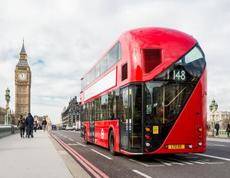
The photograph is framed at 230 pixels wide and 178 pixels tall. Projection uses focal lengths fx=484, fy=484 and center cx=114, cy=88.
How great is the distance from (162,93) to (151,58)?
112cm

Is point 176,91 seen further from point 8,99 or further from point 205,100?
point 8,99

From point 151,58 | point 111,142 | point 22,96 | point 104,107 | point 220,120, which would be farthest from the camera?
point 22,96

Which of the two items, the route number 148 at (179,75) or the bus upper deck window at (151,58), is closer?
the bus upper deck window at (151,58)

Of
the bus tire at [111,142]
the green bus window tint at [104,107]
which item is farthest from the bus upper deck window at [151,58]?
the green bus window tint at [104,107]

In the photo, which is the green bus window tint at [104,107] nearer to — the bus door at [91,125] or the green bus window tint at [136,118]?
the bus door at [91,125]

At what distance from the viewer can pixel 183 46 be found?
15086 mm

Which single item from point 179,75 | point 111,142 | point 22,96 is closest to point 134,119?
point 179,75

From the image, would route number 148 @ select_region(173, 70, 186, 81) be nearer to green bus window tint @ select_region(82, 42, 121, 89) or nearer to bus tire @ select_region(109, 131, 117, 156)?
green bus window tint @ select_region(82, 42, 121, 89)

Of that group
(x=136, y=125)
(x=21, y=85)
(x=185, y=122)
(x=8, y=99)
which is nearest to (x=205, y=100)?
(x=185, y=122)

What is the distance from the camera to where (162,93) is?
14.7 metres

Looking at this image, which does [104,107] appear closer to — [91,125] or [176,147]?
[91,125]

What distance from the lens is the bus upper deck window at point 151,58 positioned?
14.7 meters

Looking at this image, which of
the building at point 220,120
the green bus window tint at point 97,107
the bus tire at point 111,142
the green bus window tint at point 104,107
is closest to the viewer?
the bus tire at point 111,142

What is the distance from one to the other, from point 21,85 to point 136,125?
7323 inches
